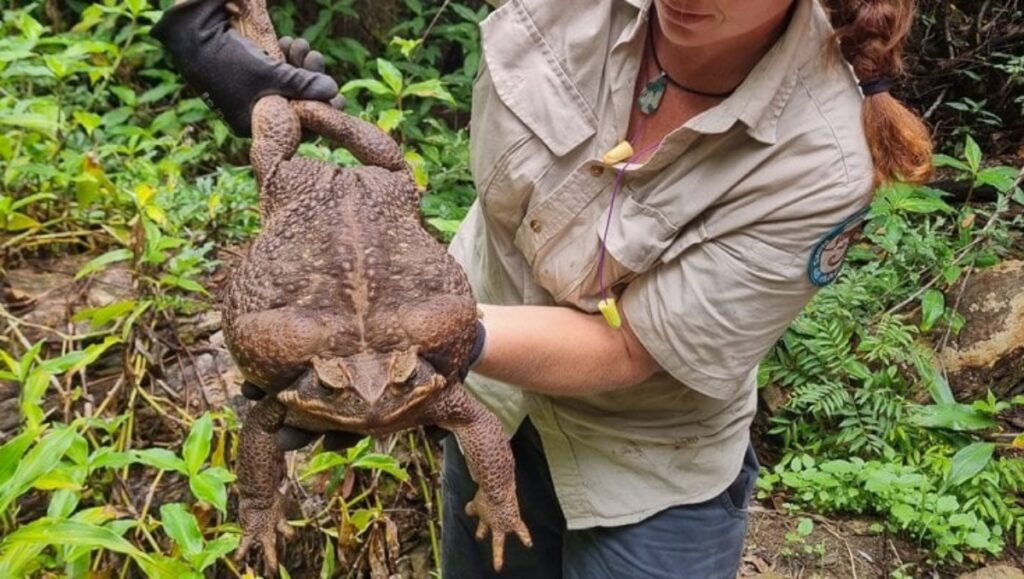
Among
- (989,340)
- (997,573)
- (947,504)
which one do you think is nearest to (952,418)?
(947,504)

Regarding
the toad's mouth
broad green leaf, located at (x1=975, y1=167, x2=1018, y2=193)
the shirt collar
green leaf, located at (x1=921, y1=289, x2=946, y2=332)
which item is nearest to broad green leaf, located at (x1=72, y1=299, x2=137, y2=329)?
the toad's mouth

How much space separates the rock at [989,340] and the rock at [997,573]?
816 millimetres

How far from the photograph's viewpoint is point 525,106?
206 centimetres

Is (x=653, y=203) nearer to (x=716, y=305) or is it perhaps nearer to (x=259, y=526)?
(x=716, y=305)

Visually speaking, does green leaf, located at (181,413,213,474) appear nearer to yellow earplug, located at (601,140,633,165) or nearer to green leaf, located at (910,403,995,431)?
yellow earplug, located at (601,140,633,165)

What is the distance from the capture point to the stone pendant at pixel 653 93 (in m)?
2.02

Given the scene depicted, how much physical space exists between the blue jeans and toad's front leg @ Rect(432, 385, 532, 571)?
373 mm

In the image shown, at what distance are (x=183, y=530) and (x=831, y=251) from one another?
162 cm

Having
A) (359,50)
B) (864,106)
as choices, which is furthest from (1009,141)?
(864,106)

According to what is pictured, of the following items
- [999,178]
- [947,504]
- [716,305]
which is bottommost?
[947,504]

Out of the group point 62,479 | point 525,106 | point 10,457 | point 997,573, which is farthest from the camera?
point 997,573

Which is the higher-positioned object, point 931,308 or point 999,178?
point 999,178

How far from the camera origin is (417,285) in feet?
5.41

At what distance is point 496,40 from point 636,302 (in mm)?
658
